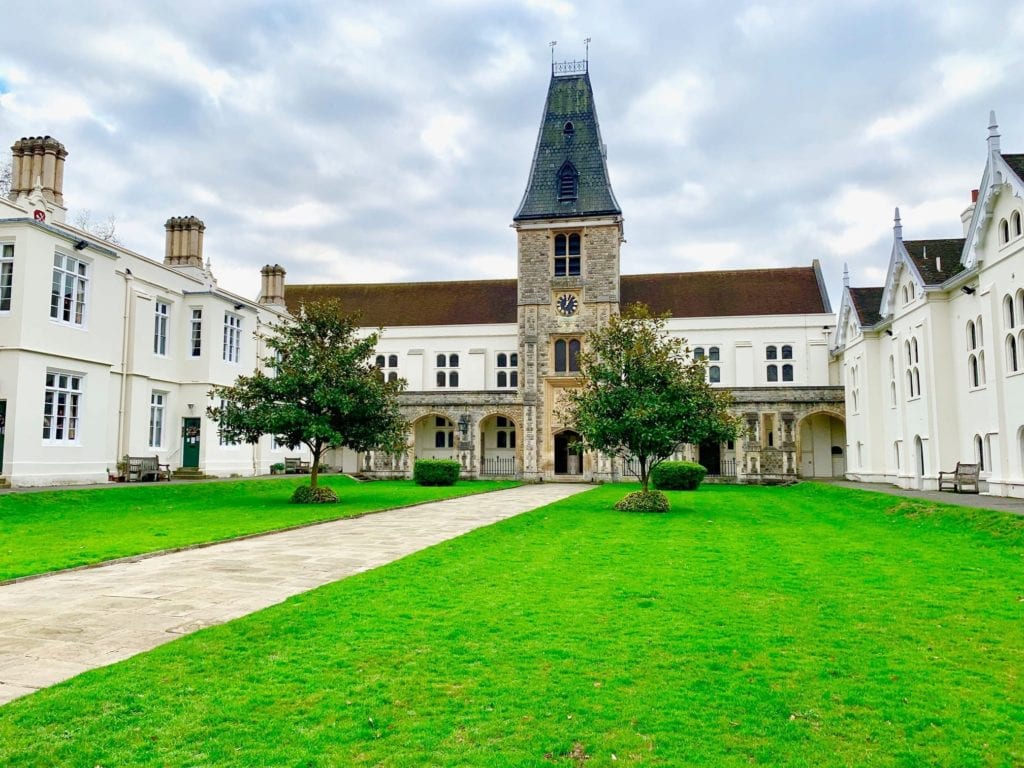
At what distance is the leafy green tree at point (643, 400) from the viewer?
819 inches

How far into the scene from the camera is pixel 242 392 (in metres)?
23.0

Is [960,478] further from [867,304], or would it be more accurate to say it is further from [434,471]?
[434,471]

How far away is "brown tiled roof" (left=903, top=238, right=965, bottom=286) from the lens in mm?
26250

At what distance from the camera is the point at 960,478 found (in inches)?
910

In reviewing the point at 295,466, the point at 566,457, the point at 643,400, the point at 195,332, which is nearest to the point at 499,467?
the point at 566,457

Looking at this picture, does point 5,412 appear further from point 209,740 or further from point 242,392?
point 209,740

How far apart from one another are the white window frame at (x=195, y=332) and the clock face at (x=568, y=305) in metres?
21.7

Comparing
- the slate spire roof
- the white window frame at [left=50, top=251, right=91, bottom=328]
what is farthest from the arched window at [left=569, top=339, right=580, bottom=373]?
the white window frame at [left=50, top=251, right=91, bottom=328]

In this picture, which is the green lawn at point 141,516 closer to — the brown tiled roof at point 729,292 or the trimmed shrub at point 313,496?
the trimmed shrub at point 313,496

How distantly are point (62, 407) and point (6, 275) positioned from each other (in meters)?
4.25

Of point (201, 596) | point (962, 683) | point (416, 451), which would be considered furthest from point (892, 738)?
point (416, 451)

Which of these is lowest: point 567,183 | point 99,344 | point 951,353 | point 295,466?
point 295,466

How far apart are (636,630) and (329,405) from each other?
16.8m

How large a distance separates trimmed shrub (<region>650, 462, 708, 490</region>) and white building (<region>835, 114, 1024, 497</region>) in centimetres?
787
